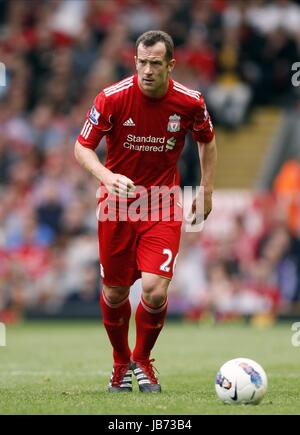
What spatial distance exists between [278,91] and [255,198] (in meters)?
3.74

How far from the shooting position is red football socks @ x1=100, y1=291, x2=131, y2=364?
8609 millimetres

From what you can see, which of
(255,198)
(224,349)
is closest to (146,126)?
(224,349)

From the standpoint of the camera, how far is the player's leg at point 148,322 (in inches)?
324

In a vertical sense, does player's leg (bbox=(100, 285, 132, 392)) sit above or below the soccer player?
below

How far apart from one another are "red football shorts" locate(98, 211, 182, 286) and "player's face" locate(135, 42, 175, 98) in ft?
3.23

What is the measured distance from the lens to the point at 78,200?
18172 mm

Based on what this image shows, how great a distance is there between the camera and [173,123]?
27.5 feet
